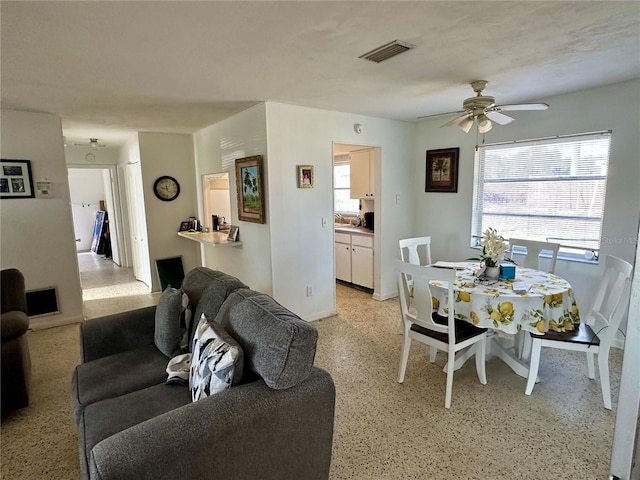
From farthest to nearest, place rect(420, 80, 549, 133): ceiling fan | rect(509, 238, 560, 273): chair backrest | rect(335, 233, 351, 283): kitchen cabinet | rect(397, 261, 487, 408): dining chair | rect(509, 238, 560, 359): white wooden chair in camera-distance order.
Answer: rect(335, 233, 351, 283): kitchen cabinet < rect(509, 238, 560, 273): chair backrest < rect(509, 238, 560, 359): white wooden chair < rect(420, 80, 549, 133): ceiling fan < rect(397, 261, 487, 408): dining chair

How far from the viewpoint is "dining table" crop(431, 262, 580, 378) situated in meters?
2.38

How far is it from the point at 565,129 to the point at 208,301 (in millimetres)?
3655

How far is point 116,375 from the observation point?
1.96 meters

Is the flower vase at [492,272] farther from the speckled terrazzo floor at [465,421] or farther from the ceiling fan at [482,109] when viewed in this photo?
the ceiling fan at [482,109]

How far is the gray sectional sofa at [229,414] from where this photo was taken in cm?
123

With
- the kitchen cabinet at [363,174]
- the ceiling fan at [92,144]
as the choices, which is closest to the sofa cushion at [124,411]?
the kitchen cabinet at [363,174]

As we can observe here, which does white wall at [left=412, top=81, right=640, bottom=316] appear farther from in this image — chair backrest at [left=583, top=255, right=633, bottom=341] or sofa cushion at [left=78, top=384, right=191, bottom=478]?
sofa cushion at [left=78, top=384, right=191, bottom=478]

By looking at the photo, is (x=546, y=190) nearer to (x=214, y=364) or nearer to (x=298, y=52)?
(x=298, y=52)

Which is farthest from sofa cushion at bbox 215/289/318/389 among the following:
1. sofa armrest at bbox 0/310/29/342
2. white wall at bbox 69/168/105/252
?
white wall at bbox 69/168/105/252

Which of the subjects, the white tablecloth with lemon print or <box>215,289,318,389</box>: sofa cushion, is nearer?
<box>215,289,318,389</box>: sofa cushion

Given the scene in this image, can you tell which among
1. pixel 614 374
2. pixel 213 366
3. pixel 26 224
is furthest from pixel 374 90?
pixel 26 224

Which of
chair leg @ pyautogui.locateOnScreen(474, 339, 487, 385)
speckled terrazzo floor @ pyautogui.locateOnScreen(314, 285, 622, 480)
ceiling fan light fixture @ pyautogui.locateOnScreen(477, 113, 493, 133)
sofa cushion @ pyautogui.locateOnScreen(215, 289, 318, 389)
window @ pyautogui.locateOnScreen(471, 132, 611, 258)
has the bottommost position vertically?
speckled terrazzo floor @ pyautogui.locateOnScreen(314, 285, 622, 480)

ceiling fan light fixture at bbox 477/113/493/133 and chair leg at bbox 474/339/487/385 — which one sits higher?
ceiling fan light fixture at bbox 477/113/493/133

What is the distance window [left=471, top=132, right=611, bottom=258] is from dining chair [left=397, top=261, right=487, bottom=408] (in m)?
1.70
